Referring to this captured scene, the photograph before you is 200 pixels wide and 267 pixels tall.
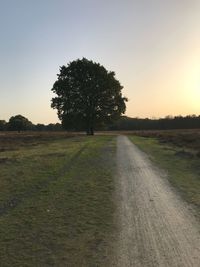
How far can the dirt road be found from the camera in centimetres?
728

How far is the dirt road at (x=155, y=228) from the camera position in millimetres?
7277

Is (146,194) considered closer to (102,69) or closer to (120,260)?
(120,260)

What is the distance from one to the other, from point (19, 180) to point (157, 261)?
10379 millimetres

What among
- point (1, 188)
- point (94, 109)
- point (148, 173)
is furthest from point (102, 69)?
point (1, 188)

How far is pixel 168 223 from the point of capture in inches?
385

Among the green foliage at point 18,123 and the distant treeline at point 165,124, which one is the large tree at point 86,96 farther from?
the distant treeline at point 165,124

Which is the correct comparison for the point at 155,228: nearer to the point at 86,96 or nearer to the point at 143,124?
the point at 86,96

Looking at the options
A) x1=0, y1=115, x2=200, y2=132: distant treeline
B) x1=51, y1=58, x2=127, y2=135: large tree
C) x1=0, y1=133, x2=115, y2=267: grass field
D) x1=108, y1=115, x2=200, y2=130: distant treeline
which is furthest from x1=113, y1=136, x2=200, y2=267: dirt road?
x1=108, y1=115, x2=200, y2=130: distant treeline

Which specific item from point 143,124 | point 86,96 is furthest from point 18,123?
point 86,96

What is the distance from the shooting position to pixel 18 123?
151 meters

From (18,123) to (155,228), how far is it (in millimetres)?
144828

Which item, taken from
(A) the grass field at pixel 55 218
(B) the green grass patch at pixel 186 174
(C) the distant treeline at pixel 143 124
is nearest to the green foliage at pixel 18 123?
(C) the distant treeline at pixel 143 124

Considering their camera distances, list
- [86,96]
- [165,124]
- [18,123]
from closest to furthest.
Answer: [86,96], [18,123], [165,124]

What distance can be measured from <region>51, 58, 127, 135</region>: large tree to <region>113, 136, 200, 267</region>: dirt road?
57.6 m
